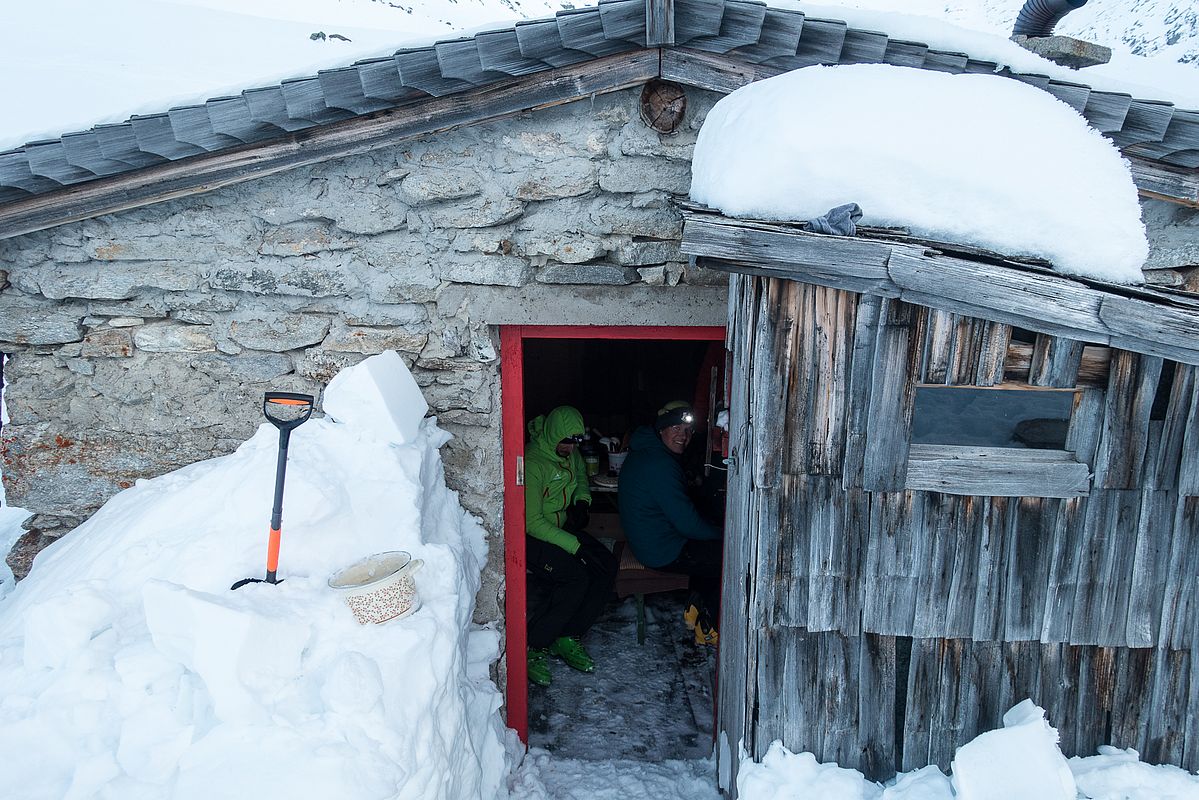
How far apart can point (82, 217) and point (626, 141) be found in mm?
2496

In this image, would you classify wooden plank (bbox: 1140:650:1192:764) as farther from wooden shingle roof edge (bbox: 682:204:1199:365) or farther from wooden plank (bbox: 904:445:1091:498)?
wooden shingle roof edge (bbox: 682:204:1199:365)

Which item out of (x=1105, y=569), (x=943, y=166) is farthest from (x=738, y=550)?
(x=943, y=166)

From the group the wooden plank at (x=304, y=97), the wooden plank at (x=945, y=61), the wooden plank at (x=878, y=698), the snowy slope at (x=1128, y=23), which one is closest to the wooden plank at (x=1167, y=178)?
the wooden plank at (x=945, y=61)

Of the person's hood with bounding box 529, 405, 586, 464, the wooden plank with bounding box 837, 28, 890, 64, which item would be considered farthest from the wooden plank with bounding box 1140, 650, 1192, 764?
the person's hood with bounding box 529, 405, 586, 464

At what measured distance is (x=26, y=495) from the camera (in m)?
3.53

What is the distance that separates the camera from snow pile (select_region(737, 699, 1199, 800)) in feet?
7.32

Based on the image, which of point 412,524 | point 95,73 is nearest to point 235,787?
point 412,524

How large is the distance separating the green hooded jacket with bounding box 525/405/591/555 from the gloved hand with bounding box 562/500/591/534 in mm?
339

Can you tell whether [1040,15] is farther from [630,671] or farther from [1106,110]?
[630,671]

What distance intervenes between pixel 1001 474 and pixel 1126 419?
0.41m

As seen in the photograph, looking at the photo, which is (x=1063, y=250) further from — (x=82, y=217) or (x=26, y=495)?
(x=26, y=495)

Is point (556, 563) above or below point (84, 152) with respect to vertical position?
below

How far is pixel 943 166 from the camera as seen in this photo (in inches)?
95.4

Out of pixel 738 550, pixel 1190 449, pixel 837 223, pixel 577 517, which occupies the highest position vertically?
pixel 837 223
